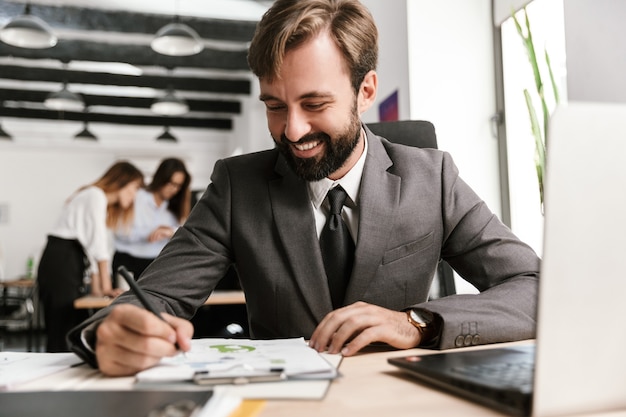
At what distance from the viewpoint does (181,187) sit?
393 cm

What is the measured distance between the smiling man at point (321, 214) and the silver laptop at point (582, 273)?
0.64 m

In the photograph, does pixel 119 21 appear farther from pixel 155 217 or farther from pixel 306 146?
pixel 306 146

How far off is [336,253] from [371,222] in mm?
104

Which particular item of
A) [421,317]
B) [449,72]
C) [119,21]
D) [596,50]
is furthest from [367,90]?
[119,21]

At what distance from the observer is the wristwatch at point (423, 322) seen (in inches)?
37.7

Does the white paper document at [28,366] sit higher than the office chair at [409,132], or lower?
lower

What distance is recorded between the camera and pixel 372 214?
1290 millimetres

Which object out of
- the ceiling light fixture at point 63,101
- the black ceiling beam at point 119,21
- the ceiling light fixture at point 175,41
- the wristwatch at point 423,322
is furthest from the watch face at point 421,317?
the ceiling light fixture at point 63,101

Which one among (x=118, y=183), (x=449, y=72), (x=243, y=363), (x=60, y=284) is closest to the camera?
(x=243, y=363)

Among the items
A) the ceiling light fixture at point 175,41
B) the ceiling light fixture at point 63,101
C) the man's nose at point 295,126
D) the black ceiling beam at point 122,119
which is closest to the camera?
the man's nose at point 295,126

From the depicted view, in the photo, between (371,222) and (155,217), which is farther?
(155,217)

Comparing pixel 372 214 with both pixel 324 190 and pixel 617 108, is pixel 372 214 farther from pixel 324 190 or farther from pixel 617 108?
pixel 617 108

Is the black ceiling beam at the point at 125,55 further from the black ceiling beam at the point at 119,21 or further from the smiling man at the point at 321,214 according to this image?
the smiling man at the point at 321,214

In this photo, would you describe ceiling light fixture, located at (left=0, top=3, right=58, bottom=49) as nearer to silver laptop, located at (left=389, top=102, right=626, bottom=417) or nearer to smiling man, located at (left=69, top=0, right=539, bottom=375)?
smiling man, located at (left=69, top=0, right=539, bottom=375)
